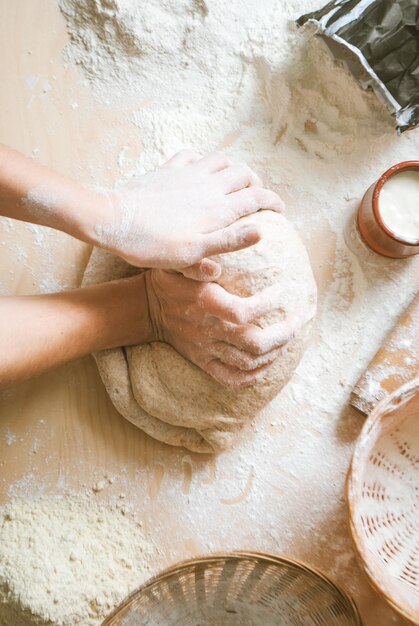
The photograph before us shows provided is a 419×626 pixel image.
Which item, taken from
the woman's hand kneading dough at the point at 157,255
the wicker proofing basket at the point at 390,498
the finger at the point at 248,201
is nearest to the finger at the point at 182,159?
the woman's hand kneading dough at the point at 157,255

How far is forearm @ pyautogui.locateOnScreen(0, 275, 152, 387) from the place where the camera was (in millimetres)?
984

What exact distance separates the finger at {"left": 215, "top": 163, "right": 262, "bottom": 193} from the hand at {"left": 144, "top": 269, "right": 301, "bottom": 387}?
0.62 ft

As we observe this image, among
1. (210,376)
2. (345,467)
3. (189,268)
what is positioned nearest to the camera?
(189,268)

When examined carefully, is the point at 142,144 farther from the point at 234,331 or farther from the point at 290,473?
the point at 290,473

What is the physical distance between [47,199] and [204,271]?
0.30m

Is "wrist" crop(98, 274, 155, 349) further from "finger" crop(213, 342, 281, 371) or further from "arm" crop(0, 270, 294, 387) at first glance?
"finger" crop(213, 342, 281, 371)

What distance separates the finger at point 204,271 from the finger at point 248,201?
105 millimetres

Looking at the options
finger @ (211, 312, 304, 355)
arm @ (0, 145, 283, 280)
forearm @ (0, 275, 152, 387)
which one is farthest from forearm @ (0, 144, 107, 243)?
finger @ (211, 312, 304, 355)

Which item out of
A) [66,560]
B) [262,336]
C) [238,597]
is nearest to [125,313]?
[262,336]

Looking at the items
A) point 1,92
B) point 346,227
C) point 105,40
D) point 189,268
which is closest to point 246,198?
point 189,268

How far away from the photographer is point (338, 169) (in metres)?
1.22

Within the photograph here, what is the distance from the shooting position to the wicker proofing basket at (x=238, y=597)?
96 cm

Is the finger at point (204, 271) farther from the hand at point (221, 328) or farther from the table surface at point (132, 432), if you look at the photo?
the table surface at point (132, 432)

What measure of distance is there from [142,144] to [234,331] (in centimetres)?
54
